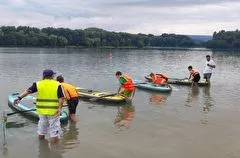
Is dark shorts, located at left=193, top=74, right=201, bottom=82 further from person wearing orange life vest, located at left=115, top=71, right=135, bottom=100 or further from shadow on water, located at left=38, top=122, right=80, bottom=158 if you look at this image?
shadow on water, located at left=38, top=122, right=80, bottom=158

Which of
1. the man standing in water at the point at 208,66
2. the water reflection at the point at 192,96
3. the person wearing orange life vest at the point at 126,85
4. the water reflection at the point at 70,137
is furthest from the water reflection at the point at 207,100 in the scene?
the water reflection at the point at 70,137

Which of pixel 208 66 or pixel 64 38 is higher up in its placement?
pixel 64 38

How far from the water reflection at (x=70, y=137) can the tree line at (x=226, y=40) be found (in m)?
148

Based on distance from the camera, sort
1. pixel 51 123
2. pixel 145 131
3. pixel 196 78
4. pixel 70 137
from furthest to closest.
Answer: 1. pixel 196 78
2. pixel 145 131
3. pixel 70 137
4. pixel 51 123

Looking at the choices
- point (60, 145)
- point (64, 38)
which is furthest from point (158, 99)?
point (64, 38)

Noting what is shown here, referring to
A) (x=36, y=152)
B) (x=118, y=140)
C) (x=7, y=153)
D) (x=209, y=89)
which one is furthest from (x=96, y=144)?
(x=209, y=89)

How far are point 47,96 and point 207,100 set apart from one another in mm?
13035

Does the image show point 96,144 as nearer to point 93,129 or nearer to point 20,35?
point 93,129

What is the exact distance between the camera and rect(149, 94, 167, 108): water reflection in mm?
20906

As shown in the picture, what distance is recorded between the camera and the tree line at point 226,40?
156m

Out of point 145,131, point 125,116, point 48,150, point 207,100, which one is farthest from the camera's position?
point 207,100

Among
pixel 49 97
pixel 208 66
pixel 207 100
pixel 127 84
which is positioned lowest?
pixel 207 100

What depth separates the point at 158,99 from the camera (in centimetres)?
2255

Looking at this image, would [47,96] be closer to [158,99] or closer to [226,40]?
[158,99]
